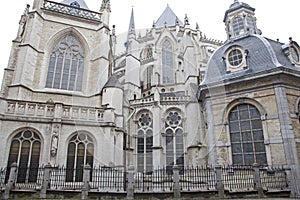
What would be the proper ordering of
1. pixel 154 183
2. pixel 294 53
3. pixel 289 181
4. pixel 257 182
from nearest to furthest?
pixel 257 182, pixel 289 181, pixel 154 183, pixel 294 53

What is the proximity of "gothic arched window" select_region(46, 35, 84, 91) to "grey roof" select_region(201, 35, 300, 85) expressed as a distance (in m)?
9.76

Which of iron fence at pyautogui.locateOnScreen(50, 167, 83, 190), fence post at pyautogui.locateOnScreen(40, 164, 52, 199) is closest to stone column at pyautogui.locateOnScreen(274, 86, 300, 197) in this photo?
iron fence at pyautogui.locateOnScreen(50, 167, 83, 190)

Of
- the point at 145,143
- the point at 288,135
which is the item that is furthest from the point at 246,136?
the point at 145,143

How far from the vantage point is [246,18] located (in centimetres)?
1720

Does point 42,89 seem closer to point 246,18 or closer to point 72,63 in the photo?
point 72,63

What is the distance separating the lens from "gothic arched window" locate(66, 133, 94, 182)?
12.2 meters

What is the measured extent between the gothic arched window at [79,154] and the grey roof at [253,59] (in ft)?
24.8

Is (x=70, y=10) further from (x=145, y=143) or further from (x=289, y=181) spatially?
(x=289, y=181)

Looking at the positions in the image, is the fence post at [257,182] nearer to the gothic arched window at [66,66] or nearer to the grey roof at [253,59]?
the grey roof at [253,59]

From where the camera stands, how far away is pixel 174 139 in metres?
18.8

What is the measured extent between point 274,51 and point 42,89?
14.9m

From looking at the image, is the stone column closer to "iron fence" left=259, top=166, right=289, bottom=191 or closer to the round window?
"iron fence" left=259, top=166, right=289, bottom=191

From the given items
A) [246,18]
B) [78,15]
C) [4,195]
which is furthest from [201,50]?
[4,195]

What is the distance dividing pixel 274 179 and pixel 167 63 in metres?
20.5
